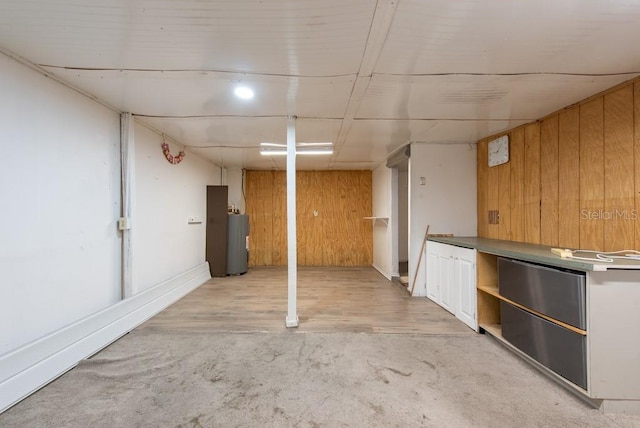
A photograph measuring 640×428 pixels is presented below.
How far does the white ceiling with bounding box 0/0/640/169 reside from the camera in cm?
138

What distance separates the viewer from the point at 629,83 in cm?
202

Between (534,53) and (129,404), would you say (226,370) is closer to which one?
(129,404)

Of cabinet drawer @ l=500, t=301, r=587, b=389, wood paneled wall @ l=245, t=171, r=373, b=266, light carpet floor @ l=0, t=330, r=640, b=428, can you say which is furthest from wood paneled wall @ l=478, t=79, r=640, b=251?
wood paneled wall @ l=245, t=171, r=373, b=266

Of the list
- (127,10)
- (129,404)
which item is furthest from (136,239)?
(127,10)

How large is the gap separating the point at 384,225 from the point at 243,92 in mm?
3815

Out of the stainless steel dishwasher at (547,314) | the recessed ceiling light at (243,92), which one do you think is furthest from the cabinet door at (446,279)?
the recessed ceiling light at (243,92)

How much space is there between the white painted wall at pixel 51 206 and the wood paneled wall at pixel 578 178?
4.38m

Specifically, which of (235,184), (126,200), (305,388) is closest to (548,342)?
(305,388)

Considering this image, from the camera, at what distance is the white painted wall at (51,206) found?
1.74 m

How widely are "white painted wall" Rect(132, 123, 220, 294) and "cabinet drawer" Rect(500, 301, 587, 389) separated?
3.70m

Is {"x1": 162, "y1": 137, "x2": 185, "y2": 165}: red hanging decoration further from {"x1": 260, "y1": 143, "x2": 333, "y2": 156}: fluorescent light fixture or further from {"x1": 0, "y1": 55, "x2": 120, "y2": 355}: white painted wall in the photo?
{"x1": 260, "y1": 143, "x2": 333, "y2": 156}: fluorescent light fixture

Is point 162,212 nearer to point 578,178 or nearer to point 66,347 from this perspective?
point 66,347

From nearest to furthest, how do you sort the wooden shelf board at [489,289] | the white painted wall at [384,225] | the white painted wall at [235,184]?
the wooden shelf board at [489,289], the white painted wall at [384,225], the white painted wall at [235,184]

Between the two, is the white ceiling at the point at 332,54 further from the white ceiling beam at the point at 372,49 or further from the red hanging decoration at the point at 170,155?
the red hanging decoration at the point at 170,155
